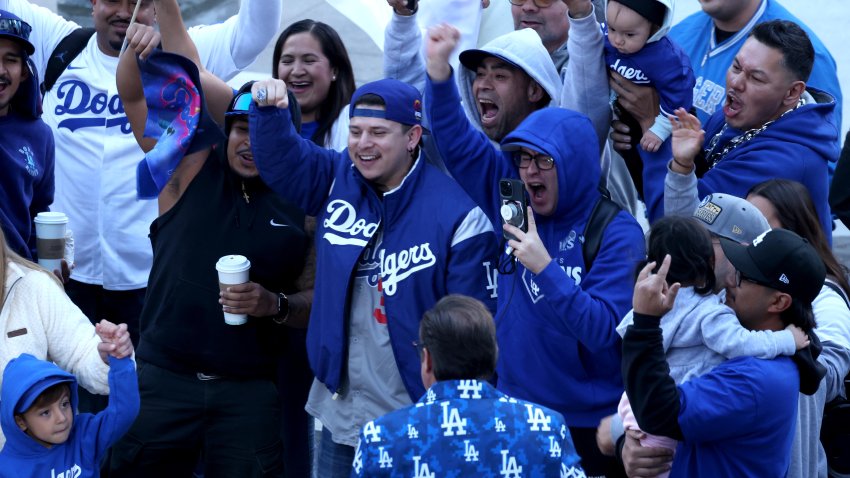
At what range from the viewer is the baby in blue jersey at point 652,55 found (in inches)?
→ 167

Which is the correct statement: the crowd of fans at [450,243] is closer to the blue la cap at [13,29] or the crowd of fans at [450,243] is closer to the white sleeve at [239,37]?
the blue la cap at [13,29]

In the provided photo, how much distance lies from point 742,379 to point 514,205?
1000mm

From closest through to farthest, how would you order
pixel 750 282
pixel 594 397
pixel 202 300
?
pixel 750 282
pixel 594 397
pixel 202 300

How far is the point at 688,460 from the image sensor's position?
3.39 meters

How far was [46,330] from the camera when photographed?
14.3 ft

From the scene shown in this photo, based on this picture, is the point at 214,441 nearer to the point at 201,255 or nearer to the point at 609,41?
the point at 201,255

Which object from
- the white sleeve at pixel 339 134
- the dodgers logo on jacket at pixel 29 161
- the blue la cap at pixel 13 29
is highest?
the blue la cap at pixel 13 29

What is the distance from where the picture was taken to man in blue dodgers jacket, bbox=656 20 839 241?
4.30 metres

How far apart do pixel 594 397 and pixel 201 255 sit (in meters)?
1.65

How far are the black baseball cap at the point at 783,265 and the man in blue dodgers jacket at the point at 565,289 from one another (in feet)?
1.98

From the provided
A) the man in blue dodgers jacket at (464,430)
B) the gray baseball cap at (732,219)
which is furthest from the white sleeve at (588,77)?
the man in blue dodgers jacket at (464,430)

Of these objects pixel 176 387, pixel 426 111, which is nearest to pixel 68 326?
pixel 176 387

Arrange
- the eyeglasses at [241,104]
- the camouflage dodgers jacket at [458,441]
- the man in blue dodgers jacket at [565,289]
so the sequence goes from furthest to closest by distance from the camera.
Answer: the eyeglasses at [241,104] → the man in blue dodgers jacket at [565,289] → the camouflage dodgers jacket at [458,441]

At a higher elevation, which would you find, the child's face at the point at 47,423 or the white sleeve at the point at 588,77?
the white sleeve at the point at 588,77
